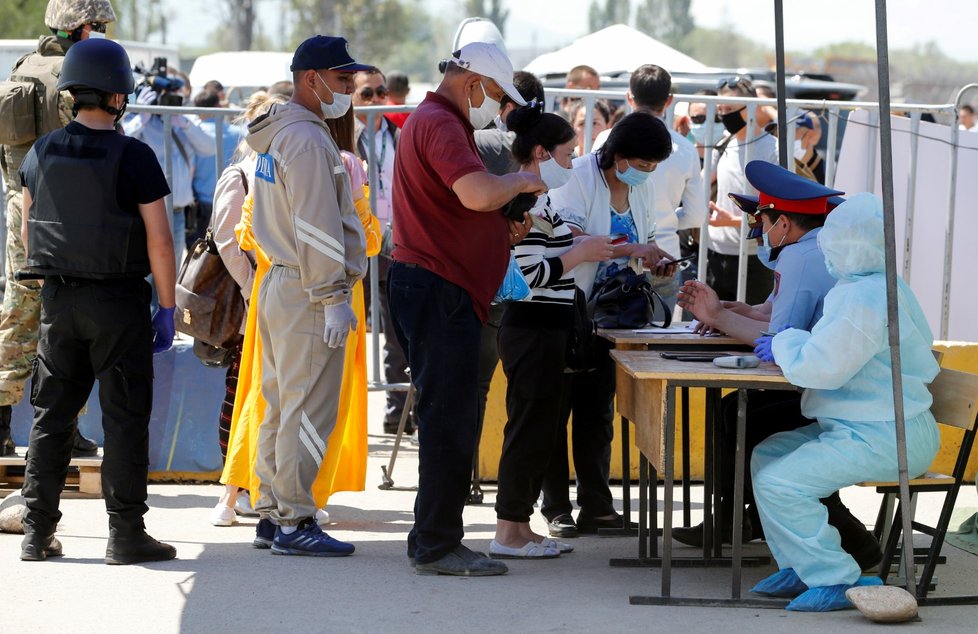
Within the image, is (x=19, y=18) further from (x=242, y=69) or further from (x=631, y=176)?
(x=631, y=176)

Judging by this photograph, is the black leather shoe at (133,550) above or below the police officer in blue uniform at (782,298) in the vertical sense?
below

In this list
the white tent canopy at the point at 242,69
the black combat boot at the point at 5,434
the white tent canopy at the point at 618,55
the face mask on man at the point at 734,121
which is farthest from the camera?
the white tent canopy at the point at 242,69

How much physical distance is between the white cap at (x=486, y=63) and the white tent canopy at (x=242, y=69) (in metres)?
14.6

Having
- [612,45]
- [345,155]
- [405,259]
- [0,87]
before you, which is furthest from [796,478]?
[612,45]

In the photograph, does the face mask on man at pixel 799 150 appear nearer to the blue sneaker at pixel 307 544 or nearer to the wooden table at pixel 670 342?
the wooden table at pixel 670 342

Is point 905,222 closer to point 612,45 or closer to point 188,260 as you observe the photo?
point 188,260

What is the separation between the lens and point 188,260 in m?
6.14

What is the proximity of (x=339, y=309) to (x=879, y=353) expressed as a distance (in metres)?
2.06

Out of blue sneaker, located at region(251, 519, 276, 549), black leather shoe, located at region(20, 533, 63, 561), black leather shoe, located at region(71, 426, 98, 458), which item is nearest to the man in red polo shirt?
blue sneaker, located at region(251, 519, 276, 549)

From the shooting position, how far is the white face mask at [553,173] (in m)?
5.60

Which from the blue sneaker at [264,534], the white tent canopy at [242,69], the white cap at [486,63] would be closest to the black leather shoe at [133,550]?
→ the blue sneaker at [264,534]

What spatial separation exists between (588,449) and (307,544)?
139 cm

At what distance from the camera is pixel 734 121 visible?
26.5ft

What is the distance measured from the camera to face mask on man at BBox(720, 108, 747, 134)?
317 inches
